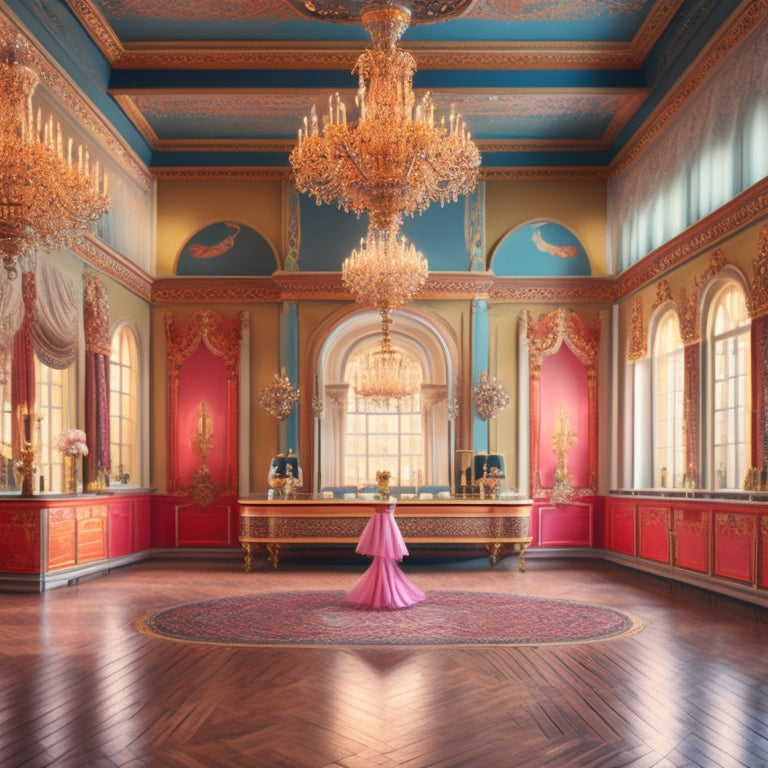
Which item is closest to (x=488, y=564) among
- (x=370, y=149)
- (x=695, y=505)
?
(x=695, y=505)

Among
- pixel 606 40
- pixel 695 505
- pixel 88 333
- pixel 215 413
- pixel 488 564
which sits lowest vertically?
pixel 488 564

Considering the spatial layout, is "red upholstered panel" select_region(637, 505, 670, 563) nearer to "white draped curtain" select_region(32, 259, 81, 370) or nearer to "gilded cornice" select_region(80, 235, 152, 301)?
"white draped curtain" select_region(32, 259, 81, 370)

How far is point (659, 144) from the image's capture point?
11.3 metres

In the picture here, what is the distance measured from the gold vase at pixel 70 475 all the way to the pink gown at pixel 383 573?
3.84 meters

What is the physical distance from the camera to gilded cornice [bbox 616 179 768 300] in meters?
8.39

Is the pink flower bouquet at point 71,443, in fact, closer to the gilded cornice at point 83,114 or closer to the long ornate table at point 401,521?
the long ornate table at point 401,521

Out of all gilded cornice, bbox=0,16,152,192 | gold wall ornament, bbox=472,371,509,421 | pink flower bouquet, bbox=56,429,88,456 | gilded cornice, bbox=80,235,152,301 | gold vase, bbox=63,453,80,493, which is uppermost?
gilded cornice, bbox=0,16,152,192

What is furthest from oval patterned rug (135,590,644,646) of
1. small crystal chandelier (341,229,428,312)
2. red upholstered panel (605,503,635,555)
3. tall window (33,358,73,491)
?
small crystal chandelier (341,229,428,312)

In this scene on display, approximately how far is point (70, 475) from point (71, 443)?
1.95 ft

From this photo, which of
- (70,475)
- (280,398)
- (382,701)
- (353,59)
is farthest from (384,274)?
(382,701)

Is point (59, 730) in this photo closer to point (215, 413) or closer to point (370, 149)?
point (370, 149)

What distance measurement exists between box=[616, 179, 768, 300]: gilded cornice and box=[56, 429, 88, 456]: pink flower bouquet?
6.84 metres

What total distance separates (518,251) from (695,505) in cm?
533

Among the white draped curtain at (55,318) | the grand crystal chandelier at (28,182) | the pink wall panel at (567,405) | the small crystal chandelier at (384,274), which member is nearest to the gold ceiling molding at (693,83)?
the pink wall panel at (567,405)
